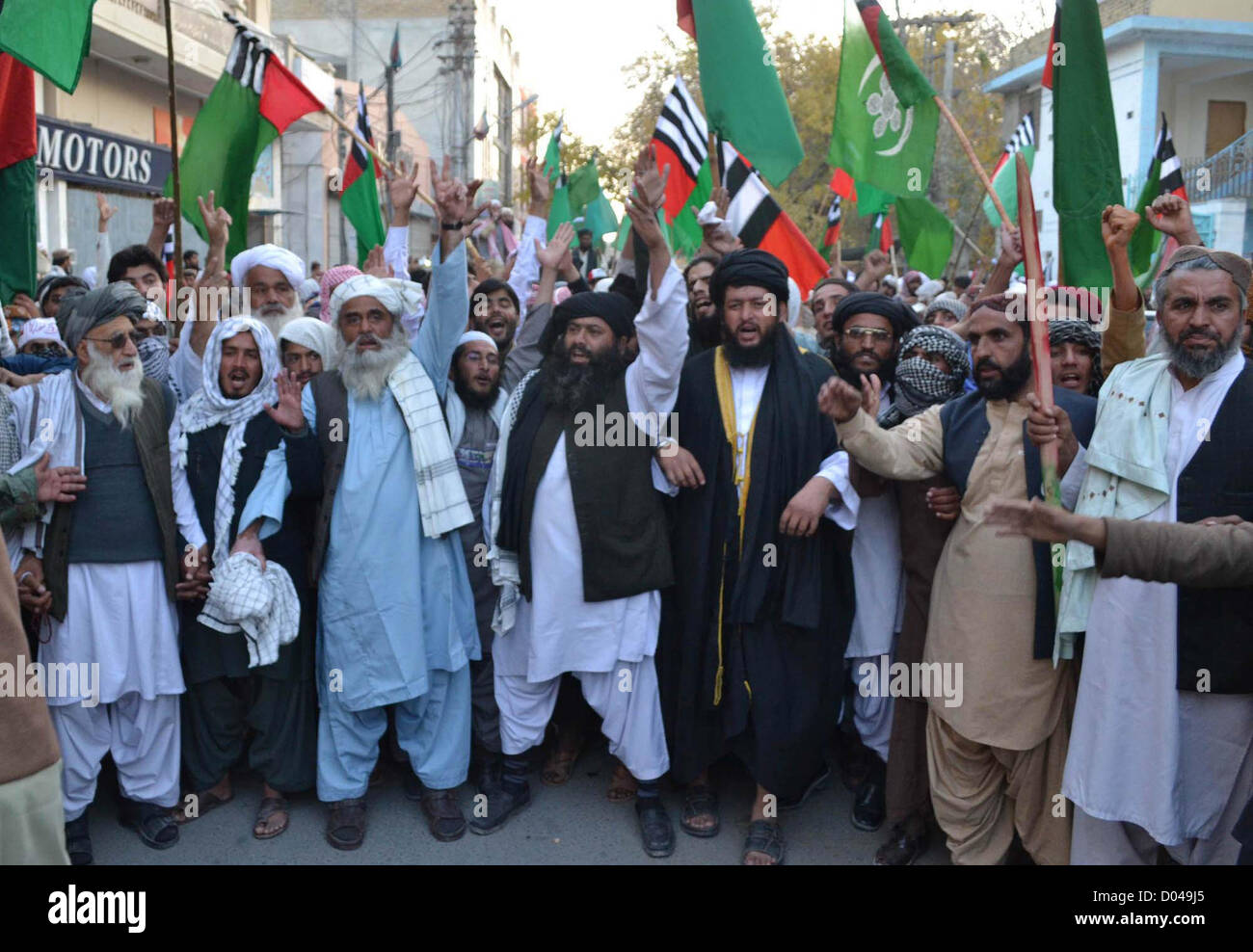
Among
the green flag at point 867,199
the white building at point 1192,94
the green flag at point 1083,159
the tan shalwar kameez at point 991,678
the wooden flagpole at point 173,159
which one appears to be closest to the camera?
the tan shalwar kameez at point 991,678

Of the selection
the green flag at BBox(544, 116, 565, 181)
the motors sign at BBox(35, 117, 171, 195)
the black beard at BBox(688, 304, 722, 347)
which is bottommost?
the black beard at BBox(688, 304, 722, 347)

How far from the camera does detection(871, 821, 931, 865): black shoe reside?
3.81m

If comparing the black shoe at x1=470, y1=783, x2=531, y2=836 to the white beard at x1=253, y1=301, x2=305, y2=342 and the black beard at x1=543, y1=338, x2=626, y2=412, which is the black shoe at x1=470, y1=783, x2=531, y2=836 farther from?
the white beard at x1=253, y1=301, x2=305, y2=342

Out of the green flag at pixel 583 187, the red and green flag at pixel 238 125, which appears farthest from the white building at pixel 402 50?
the red and green flag at pixel 238 125

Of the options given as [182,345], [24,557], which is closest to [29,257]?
[182,345]

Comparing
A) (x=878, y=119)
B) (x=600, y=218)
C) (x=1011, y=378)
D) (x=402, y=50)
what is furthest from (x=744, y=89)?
(x=402, y=50)

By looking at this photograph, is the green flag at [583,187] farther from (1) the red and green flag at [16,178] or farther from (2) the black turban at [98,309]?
(2) the black turban at [98,309]

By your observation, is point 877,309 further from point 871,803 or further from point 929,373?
point 871,803

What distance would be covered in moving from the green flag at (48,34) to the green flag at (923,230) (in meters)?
4.92

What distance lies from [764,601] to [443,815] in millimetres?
1448

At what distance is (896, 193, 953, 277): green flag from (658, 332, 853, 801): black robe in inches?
135

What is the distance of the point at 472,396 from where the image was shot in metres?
4.52

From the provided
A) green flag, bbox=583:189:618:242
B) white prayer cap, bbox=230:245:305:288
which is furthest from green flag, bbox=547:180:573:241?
white prayer cap, bbox=230:245:305:288

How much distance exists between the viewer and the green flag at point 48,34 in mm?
3896
